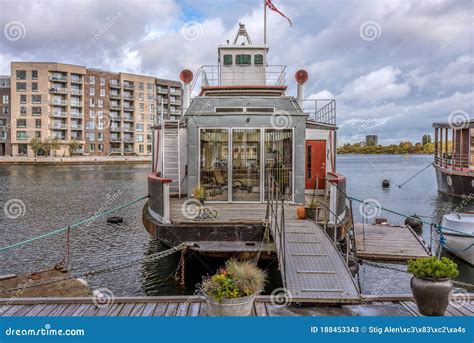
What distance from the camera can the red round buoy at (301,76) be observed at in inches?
794

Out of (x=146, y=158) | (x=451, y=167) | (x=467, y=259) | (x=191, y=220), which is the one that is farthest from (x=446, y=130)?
(x=146, y=158)

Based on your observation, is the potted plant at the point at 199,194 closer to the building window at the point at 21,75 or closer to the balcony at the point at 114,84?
the building window at the point at 21,75

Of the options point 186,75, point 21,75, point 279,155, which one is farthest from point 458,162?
point 21,75

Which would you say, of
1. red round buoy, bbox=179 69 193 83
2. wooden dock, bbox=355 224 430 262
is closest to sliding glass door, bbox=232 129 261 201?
wooden dock, bbox=355 224 430 262

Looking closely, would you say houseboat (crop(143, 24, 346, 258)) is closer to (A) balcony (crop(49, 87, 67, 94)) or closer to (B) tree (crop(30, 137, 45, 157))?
(B) tree (crop(30, 137, 45, 157))

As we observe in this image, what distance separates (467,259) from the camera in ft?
54.8

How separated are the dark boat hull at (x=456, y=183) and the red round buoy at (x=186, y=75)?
28794mm

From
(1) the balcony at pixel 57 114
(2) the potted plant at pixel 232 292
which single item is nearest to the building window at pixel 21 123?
(1) the balcony at pixel 57 114

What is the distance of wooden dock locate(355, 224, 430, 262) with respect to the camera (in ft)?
53.5

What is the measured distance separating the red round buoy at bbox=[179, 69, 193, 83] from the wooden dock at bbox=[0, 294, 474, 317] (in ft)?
48.9

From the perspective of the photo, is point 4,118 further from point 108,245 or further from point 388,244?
point 388,244

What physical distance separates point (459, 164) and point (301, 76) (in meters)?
27.6

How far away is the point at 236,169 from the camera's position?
15000 millimetres

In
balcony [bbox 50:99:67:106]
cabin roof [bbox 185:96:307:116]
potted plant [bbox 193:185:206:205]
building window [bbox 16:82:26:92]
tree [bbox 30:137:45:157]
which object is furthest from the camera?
balcony [bbox 50:99:67:106]
